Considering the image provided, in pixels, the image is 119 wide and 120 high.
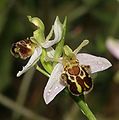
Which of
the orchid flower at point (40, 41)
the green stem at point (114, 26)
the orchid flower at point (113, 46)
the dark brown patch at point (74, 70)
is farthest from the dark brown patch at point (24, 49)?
the green stem at point (114, 26)

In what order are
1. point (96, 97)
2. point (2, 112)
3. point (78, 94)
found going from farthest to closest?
1. point (2, 112)
2. point (96, 97)
3. point (78, 94)

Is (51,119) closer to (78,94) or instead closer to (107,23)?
(107,23)

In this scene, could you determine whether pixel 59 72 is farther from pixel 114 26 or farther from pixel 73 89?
pixel 114 26

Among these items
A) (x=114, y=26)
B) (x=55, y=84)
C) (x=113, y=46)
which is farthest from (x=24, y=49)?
(x=114, y=26)

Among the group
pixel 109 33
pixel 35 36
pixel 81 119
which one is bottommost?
pixel 81 119

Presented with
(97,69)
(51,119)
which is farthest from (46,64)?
(51,119)

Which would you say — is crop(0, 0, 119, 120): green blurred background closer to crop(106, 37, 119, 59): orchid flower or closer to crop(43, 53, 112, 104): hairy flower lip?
crop(106, 37, 119, 59): orchid flower

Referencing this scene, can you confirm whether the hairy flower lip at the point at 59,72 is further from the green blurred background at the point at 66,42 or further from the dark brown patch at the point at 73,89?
the green blurred background at the point at 66,42
